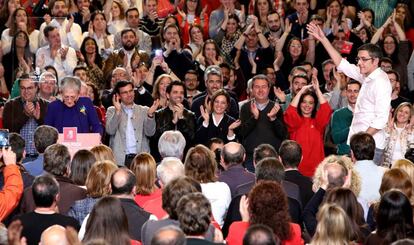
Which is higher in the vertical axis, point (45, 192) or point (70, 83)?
point (70, 83)

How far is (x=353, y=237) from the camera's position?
7.81 meters

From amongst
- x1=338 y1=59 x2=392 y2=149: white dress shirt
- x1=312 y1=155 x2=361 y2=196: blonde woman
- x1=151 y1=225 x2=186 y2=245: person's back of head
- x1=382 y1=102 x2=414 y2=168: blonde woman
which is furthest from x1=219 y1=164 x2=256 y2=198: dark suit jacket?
x1=151 y1=225 x2=186 y2=245: person's back of head

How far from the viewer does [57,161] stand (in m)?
9.37

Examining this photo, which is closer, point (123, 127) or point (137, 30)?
point (123, 127)

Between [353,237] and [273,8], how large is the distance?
995cm

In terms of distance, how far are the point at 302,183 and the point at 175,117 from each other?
10.8 ft

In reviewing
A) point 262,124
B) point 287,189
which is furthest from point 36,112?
point 287,189

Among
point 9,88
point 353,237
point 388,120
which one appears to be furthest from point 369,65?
point 9,88

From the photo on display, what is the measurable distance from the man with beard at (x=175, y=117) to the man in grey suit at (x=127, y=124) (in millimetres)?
172

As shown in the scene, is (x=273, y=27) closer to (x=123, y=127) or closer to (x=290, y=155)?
(x=123, y=127)

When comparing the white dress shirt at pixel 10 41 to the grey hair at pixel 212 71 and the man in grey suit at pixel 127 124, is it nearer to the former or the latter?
the grey hair at pixel 212 71

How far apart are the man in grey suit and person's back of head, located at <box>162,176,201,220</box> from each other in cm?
467

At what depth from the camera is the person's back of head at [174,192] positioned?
7.98m

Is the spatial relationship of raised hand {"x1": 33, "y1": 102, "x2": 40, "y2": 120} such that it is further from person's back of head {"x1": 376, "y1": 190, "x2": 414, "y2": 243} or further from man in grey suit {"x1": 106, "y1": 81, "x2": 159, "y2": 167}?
person's back of head {"x1": 376, "y1": 190, "x2": 414, "y2": 243}
